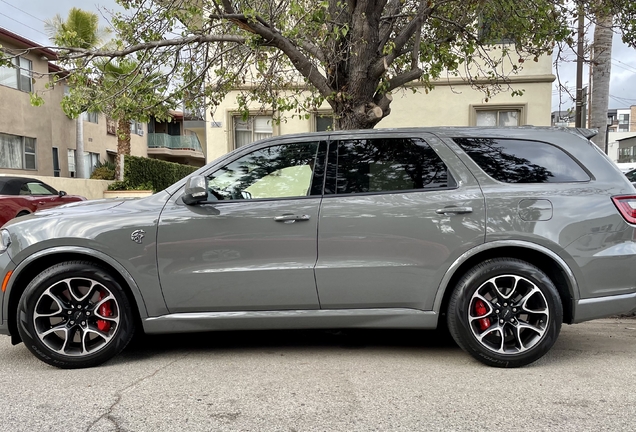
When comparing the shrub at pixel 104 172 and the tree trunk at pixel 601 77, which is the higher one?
the tree trunk at pixel 601 77

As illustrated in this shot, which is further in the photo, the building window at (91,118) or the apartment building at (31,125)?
the building window at (91,118)

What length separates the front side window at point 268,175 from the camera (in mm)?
3887

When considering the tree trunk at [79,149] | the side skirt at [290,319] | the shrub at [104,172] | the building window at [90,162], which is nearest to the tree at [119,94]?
the side skirt at [290,319]

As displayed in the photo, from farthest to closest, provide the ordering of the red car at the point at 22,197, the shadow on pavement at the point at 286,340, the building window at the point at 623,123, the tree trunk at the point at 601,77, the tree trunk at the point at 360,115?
the building window at the point at 623,123 < the red car at the point at 22,197 < the tree trunk at the point at 601,77 < the tree trunk at the point at 360,115 < the shadow on pavement at the point at 286,340

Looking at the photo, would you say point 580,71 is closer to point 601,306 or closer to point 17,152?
point 601,306

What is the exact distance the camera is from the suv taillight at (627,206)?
369 centimetres

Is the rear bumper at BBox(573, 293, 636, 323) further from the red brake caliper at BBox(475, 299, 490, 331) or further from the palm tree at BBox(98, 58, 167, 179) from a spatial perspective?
the palm tree at BBox(98, 58, 167, 179)

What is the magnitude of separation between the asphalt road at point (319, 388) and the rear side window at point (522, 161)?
149cm

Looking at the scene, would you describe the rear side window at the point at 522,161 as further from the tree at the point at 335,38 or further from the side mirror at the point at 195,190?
the tree at the point at 335,38

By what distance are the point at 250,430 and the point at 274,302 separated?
1.15 meters

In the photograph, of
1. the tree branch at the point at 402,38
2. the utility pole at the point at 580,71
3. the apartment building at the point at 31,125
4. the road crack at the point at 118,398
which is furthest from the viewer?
the apartment building at the point at 31,125

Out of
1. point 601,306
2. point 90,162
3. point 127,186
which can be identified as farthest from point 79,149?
point 601,306

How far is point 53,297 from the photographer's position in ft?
12.1

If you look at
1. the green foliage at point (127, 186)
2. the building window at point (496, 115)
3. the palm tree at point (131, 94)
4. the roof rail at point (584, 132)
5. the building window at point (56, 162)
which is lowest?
the green foliage at point (127, 186)
